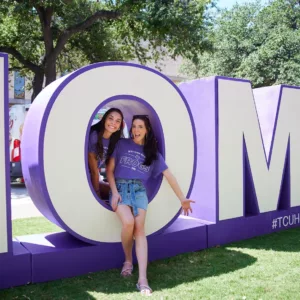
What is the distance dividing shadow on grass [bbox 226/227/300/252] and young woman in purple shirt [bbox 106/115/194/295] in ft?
4.61

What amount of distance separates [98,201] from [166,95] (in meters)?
1.40

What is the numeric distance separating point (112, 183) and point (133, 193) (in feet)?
0.76

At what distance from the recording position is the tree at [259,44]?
19281 mm

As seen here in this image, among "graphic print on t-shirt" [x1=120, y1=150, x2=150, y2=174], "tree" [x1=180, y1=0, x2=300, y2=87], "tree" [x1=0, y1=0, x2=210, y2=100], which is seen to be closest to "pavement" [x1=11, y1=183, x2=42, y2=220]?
"graphic print on t-shirt" [x1=120, y1=150, x2=150, y2=174]

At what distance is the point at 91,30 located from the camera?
1581cm

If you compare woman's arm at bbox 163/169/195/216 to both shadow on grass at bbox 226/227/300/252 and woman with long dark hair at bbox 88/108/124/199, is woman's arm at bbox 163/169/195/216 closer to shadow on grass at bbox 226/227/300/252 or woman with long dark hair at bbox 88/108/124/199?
woman with long dark hair at bbox 88/108/124/199

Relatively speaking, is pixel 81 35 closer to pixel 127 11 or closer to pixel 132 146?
pixel 127 11

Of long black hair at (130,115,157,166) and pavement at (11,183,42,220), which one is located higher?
long black hair at (130,115,157,166)

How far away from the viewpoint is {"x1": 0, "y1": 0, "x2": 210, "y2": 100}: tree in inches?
495

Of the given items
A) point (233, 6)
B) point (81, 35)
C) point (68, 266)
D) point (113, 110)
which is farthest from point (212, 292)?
point (233, 6)

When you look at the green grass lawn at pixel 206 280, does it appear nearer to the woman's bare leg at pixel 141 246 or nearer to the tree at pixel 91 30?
the woman's bare leg at pixel 141 246

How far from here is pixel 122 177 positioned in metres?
4.10

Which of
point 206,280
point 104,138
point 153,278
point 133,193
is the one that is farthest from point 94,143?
point 206,280

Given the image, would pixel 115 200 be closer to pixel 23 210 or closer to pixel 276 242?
pixel 276 242
